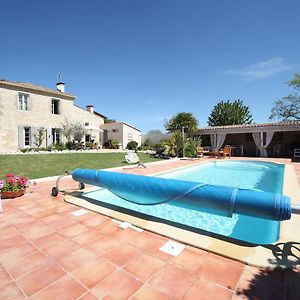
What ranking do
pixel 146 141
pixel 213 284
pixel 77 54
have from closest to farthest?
pixel 213 284
pixel 77 54
pixel 146 141

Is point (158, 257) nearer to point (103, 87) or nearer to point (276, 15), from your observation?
point (276, 15)

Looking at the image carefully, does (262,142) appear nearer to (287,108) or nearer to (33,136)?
(287,108)

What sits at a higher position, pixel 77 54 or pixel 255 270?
pixel 77 54

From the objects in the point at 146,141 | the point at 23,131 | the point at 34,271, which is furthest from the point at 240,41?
the point at 146,141

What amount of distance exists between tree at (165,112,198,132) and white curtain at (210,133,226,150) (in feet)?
7.46

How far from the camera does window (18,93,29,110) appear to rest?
21.1m

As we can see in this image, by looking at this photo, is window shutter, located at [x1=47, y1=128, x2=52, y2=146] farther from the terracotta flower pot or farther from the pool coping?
the pool coping

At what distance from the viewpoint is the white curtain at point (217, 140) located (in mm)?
23047

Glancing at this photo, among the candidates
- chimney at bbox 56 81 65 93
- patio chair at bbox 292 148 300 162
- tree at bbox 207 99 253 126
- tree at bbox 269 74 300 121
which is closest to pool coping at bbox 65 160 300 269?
patio chair at bbox 292 148 300 162

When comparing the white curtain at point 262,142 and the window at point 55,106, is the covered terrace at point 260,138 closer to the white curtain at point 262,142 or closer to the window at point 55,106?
the white curtain at point 262,142

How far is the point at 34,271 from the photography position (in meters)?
2.67

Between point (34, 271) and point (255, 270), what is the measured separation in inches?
109

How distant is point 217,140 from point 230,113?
2696 cm

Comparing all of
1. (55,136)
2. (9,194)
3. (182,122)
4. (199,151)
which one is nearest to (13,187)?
(9,194)
